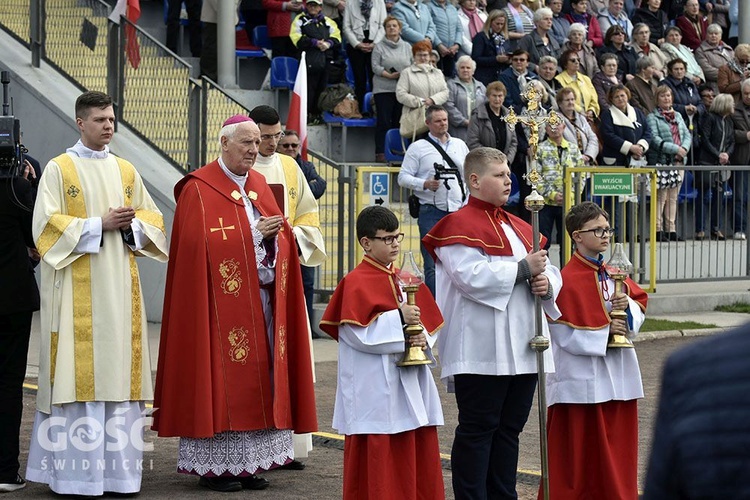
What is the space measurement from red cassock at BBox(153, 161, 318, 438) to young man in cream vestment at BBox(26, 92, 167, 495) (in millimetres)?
204

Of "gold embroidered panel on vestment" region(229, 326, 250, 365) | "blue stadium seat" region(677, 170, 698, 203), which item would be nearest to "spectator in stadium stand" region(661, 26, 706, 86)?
"blue stadium seat" region(677, 170, 698, 203)

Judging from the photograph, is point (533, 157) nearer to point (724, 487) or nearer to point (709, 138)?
point (724, 487)

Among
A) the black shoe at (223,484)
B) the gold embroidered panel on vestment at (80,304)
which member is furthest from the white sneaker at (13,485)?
the black shoe at (223,484)

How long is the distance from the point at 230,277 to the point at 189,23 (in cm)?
1067

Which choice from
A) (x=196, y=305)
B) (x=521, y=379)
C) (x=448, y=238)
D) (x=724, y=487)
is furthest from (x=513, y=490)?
(x=724, y=487)

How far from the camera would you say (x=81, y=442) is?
7449mm

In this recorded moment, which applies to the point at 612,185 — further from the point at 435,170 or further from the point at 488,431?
the point at 488,431

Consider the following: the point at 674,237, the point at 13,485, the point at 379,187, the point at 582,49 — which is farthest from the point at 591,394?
the point at 582,49

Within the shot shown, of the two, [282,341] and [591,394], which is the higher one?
[282,341]

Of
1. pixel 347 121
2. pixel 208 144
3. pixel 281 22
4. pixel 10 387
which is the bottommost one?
pixel 10 387

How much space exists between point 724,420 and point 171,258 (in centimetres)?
638

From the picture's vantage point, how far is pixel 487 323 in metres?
6.65

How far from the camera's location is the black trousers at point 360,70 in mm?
16812

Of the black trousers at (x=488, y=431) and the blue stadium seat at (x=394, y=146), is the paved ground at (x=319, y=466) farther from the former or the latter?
the blue stadium seat at (x=394, y=146)
